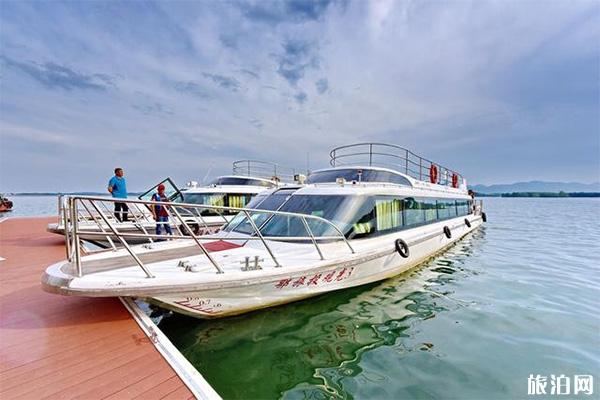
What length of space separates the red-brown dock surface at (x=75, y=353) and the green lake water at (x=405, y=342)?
2.35ft

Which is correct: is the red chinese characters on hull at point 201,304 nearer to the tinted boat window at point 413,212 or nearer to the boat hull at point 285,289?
the boat hull at point 285,289

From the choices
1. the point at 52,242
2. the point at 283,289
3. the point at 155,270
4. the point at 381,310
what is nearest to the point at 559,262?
the point at 381,310

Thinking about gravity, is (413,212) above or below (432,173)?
below

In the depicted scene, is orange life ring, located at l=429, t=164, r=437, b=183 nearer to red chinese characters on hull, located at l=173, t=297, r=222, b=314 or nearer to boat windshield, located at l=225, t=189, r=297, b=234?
boat windshield, located at l=225, t=189, r=297, b=234

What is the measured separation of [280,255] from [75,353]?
2.71 metres

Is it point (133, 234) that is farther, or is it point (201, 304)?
point (201, 304)

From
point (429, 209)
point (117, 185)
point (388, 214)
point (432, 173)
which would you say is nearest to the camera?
point (388, 214)

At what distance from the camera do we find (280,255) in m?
4.67

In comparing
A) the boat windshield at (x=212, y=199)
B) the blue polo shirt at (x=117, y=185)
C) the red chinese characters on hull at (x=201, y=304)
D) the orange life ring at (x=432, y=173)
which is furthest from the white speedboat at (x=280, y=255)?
the boat windshield at (x=212, y=199)

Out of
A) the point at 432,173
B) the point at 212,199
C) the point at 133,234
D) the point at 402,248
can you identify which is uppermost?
the point at 432,173

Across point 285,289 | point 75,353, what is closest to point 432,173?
point 285,289

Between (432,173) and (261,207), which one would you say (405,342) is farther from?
(432,173)

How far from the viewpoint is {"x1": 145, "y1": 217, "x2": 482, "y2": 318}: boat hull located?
350 centimetres

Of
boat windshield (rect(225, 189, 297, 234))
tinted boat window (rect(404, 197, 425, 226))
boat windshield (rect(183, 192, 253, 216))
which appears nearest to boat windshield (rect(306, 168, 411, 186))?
tinted boat window (rect(404, 197, 425, 226))
